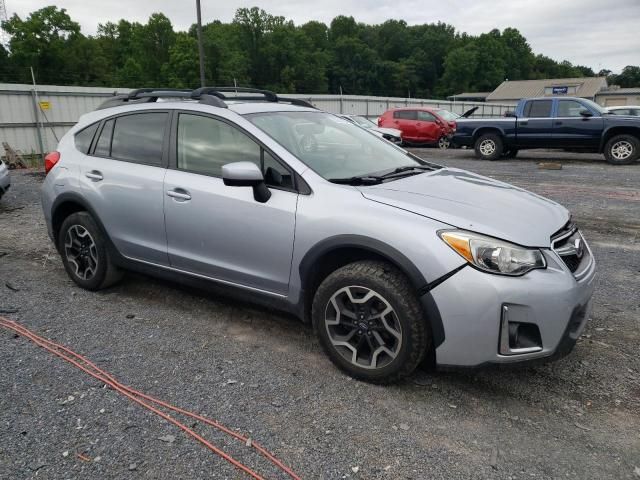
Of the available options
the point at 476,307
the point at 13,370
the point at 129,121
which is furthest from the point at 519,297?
the point at 129,121

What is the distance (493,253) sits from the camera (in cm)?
261

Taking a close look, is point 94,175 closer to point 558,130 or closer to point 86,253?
point 86,253

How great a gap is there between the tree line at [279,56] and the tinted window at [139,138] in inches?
2159

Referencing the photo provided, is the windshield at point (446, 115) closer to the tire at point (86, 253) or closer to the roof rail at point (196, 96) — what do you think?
the roof rail at point (196, 96)

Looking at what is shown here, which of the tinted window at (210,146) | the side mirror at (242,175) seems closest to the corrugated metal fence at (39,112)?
the tinted window at (210,146)

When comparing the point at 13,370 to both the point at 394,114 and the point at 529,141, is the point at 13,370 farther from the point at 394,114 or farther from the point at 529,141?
the point at 394,114

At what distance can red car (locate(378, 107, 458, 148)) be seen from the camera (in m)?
19.6

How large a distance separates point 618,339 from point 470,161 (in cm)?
1259

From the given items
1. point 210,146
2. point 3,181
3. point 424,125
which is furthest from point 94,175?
point 424,125

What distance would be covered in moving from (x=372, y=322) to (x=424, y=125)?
17.9 meters

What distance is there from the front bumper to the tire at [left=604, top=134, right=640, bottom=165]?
12979 millimetres

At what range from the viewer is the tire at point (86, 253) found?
4.30 m

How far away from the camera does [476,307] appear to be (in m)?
2.57

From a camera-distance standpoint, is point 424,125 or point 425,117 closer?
point 424,125
